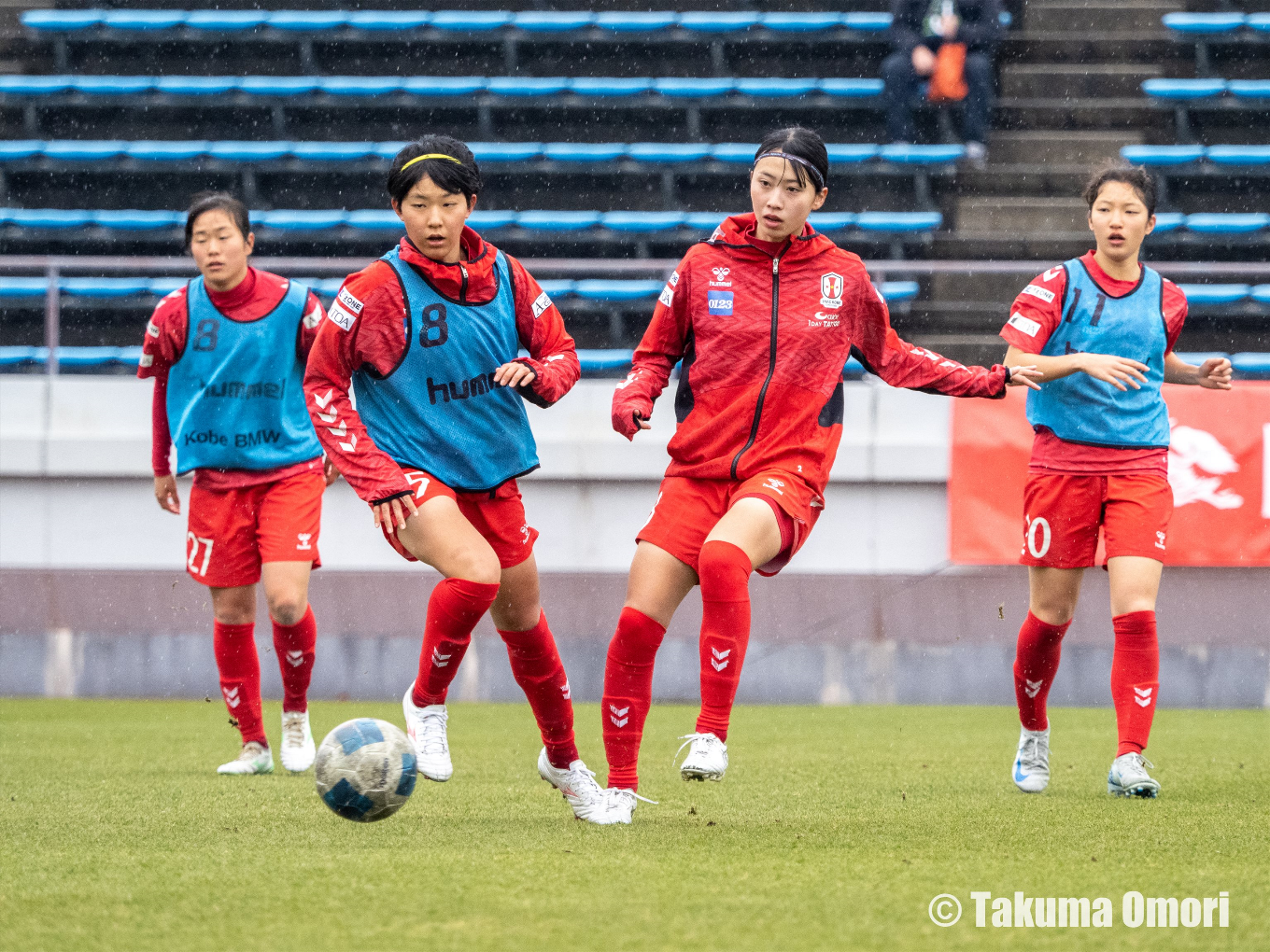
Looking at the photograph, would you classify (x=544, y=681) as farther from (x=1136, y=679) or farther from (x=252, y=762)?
(x=1136, y=679)

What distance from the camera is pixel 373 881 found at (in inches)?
137

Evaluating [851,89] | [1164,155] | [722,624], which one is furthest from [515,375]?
[851,89]

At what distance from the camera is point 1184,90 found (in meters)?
13.6

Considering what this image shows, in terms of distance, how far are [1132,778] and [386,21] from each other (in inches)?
455

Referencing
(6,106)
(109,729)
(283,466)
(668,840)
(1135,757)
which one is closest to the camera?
(668,840)

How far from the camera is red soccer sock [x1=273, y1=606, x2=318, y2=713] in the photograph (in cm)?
618

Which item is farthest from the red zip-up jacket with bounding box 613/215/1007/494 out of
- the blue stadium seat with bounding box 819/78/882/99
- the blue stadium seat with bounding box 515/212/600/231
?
the blue stadium seat with bounding box 819/78/882/99

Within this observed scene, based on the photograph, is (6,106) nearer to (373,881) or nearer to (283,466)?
(283,466)

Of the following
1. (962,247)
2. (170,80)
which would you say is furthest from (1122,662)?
(170,80)

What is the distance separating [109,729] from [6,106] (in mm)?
8307

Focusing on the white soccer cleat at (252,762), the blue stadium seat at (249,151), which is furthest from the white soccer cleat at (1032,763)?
the blue stadium seat at (249,151)

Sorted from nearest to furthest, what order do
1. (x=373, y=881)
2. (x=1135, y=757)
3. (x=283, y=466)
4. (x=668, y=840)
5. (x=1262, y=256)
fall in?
(x=373, y=881), (x=668, y=840), (x=1135, y=757), (x=283, y=466), (x=1262, y=256)

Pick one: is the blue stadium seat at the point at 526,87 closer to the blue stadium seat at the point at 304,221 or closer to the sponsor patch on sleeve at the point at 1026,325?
the blue stadium seat at the point at 304,221

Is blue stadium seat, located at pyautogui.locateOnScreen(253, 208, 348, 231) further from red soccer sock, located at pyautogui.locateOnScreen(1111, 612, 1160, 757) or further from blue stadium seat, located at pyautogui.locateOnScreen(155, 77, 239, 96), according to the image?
red soccer sock, located at pyautogui.locateOnScreen(1111, 612, 1160, 757)
